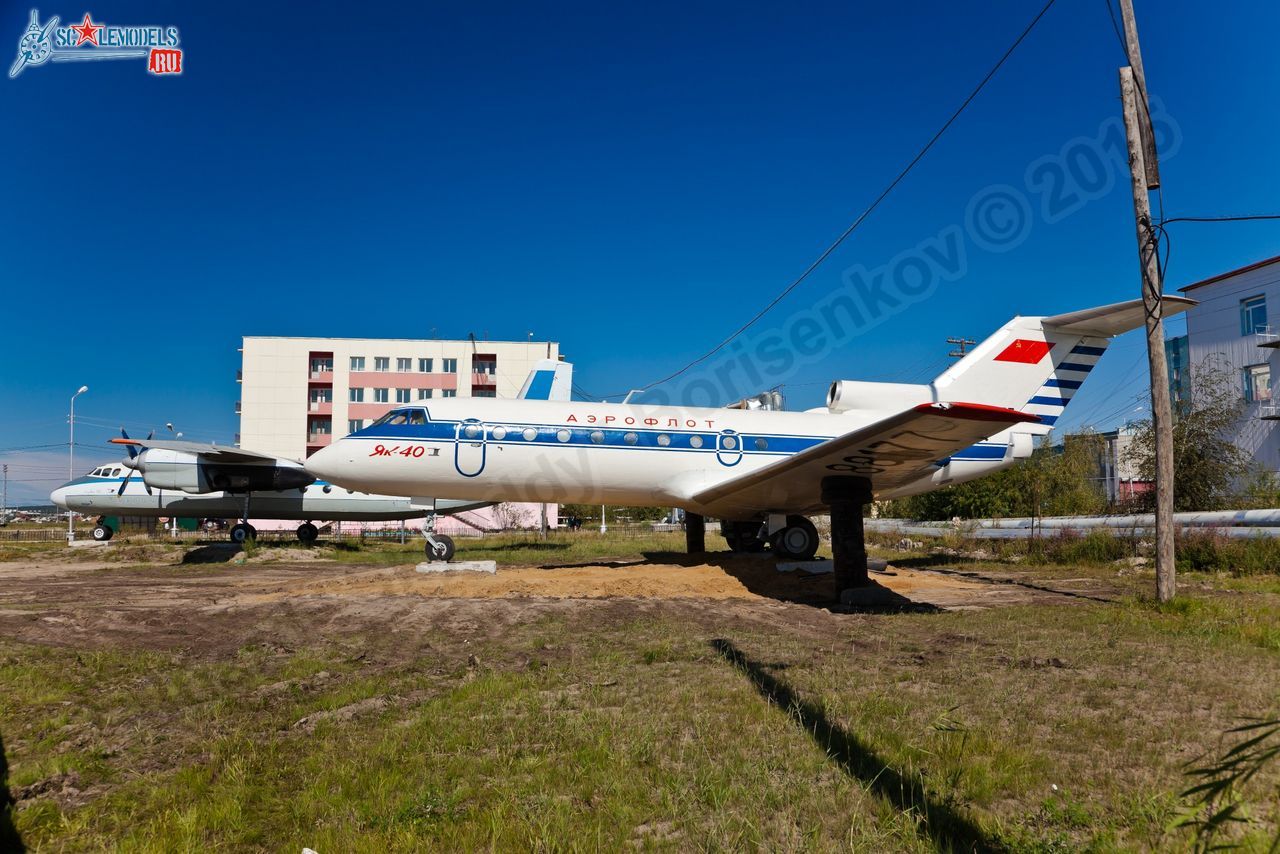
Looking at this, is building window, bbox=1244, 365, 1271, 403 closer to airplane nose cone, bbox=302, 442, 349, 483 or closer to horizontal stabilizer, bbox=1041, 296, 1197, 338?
horizontal stabilizer, bbox=1041, 296, 1197, 338

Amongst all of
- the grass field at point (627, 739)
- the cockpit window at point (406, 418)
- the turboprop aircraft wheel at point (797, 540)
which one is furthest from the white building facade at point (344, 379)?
the grass field at point (627, 739)

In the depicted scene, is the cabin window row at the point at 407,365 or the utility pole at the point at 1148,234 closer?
the utility pole at the point at 1148,234

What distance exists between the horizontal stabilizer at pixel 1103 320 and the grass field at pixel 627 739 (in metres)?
7.22

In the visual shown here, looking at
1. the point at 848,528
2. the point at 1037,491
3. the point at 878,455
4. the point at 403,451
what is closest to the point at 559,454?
the point at 403,451

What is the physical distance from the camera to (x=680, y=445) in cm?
1517

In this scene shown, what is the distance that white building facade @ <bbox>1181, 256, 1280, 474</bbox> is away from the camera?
129 feet

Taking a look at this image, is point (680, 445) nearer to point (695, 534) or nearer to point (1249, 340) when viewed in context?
point (695, 534)

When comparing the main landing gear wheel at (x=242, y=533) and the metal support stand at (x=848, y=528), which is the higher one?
the metal support stand at (x=848, y=528)

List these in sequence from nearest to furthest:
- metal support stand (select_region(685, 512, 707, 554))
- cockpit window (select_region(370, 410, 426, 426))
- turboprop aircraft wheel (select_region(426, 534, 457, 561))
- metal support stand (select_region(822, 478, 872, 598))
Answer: metal support stand (select_region(822, 478, 872, 598)) → cockpit window (select_region(370, 410, 426, 426)) → turboprop aircraft wheel (select_region(426, 534, 457, 561)) → metal support stand (select_region(685, 512, 707, 554))

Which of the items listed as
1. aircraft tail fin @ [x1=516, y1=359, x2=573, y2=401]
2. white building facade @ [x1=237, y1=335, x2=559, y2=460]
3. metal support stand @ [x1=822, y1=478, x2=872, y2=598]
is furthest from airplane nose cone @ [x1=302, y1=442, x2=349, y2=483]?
white building facade @ [x1=237, y1=335, x2=559, y2=460]

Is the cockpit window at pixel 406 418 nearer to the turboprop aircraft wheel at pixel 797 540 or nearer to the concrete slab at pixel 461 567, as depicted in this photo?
the concrete slab at pixel 461 567

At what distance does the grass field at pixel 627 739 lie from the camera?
3350 mm

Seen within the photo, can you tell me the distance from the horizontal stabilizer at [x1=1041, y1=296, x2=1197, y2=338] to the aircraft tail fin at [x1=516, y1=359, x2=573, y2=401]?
36.7 ft

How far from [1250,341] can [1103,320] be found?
36.6 m
